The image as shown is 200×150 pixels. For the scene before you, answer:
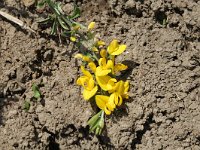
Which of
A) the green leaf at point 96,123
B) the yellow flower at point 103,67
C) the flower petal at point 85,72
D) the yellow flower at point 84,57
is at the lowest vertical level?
the green leaf at point 96,123

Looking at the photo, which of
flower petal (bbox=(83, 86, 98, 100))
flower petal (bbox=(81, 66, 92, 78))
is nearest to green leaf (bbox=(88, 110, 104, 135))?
flower petal (bbox=(83, 86, 98, 100))

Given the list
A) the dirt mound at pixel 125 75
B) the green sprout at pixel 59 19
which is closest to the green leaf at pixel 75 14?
the green sprout at pixel 59 19

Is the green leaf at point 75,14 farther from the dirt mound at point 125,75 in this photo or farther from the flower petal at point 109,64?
the flower petal at point 109,64

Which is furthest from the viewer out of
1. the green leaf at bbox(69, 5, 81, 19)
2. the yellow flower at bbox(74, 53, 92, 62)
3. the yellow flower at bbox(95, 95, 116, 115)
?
the green leaf at bbox(69, 5, 81, 19)

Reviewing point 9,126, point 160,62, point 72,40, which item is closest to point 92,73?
point 72,40

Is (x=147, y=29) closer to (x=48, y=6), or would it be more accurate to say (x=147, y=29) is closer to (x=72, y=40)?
(x=72, y=40)

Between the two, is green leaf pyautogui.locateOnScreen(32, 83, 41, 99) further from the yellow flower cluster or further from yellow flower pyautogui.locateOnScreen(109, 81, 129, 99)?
yellow flower pyautogui.locateOnScreen(109, 81, 129, 99)

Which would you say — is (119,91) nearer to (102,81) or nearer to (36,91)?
(102,81)
